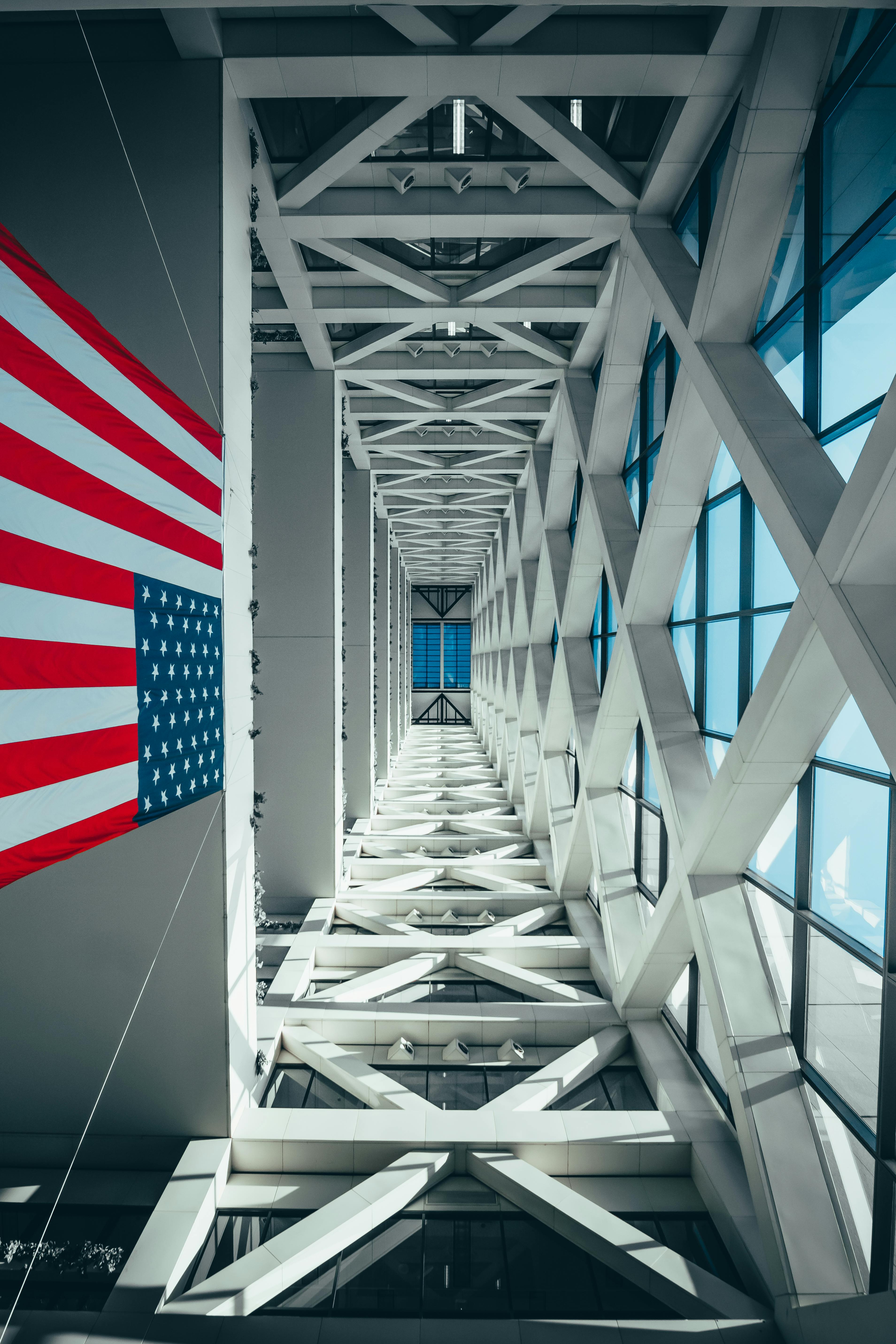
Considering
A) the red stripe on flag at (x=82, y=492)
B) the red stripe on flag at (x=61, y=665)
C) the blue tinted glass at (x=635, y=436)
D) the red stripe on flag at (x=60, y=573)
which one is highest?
the blue tinted glass at (x=635, y=436)

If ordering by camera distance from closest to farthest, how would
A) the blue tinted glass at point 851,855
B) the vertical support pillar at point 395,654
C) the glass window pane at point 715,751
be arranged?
the blue tinted glass at point 851,855 < the glass window pane at point 715,751 < the vertical support pillar at point 395,654

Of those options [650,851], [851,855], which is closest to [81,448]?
[851,855]

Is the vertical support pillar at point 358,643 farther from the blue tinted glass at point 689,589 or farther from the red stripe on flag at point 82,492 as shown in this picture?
the red stripe on flag at point 82,492

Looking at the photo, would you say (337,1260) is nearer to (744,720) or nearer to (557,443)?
(744,720)

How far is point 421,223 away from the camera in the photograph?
10586mm

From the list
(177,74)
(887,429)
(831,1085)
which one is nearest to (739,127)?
(887,429)

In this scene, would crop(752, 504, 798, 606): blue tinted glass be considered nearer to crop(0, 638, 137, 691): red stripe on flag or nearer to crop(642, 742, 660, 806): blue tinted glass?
crop(642, 742, 660, 806): blue tinted glass

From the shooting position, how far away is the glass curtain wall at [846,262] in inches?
240

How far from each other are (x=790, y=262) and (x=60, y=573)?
794cm

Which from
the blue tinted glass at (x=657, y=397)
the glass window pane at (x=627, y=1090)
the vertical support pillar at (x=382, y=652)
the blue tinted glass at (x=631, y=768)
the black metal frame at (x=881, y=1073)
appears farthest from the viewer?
the vertical support pillar at (x=382, y=652)

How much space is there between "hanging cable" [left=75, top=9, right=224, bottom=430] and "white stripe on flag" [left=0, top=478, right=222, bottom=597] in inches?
89.3

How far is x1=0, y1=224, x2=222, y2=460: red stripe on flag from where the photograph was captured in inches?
145

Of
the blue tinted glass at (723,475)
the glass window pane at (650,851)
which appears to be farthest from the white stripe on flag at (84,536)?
the glass window pane at (650,851)

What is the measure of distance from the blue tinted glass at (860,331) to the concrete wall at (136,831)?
6.21 metres
